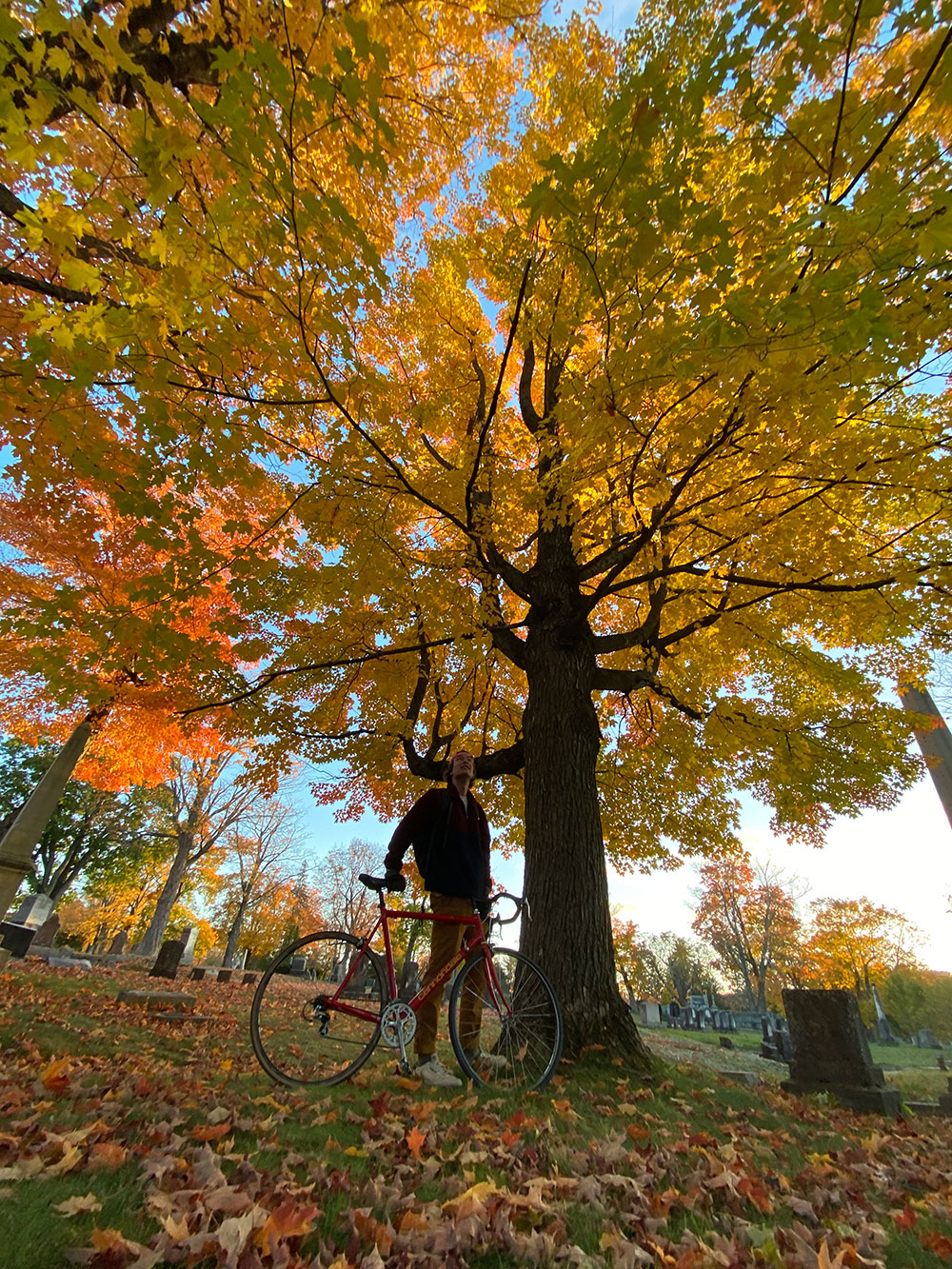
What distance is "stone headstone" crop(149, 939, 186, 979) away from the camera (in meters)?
11.9

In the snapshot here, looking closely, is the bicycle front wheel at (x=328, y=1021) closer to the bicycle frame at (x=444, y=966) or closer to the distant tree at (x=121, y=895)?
the bicycle frame at (x=444, y=966)

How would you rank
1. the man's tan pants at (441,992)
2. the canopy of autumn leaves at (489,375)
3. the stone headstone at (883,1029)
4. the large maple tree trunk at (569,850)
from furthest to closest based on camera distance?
the stone headstone at (883,1029) → the large maple tree trunk at (569,850) → the man's tan pants at (441,992) → the canopy of autumn leaves at (489,375)

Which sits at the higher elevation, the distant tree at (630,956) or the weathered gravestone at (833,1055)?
the distant tree at (630,956)

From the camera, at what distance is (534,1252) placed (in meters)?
1.50

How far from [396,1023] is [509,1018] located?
793 mm

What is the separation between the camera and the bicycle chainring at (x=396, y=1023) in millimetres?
3217

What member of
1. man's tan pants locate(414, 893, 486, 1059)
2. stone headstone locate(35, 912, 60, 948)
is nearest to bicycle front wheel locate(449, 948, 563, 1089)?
man's tan pants locate(414, 893, 486, 1059)

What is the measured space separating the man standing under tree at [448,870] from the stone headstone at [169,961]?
11283 mm

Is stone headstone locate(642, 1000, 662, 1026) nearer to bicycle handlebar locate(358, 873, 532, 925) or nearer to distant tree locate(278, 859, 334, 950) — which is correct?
distant tree locate(278, 859, 334, 950)

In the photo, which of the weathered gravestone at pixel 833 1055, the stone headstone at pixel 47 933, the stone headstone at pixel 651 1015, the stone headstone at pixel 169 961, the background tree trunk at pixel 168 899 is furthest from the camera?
the stone headstone at pixel 651 1015

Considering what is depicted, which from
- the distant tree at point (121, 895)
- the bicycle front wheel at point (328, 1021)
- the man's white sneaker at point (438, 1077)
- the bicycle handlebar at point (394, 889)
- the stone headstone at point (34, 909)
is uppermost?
the distant tree at point (121, 895)

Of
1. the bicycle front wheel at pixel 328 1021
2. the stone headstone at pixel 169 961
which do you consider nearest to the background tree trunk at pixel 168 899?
the stone headstone at pixel 169 961

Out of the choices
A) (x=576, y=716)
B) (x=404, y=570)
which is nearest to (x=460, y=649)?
(x=404, y=570)

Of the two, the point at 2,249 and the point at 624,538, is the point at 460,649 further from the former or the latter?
the point at 2,249
